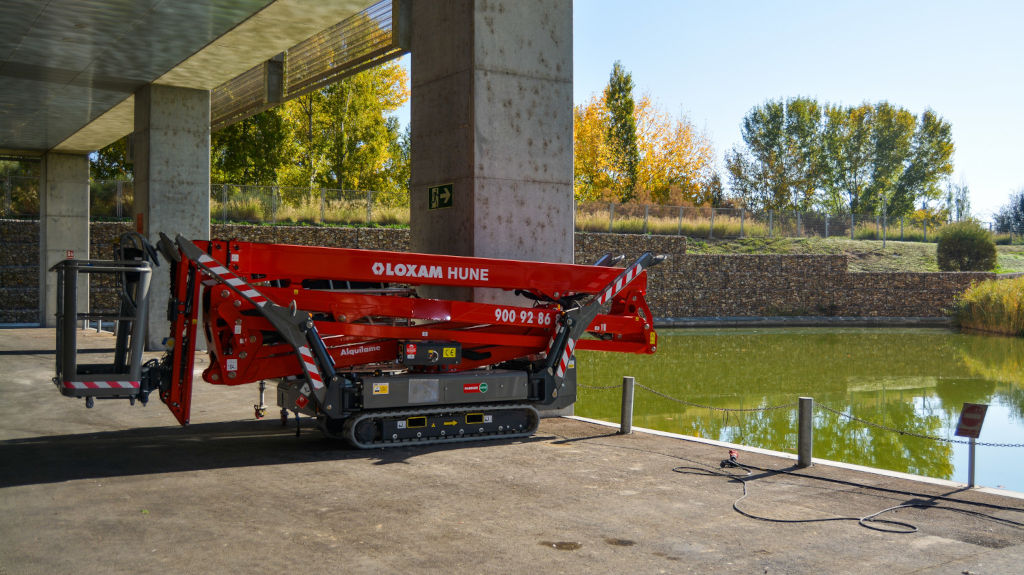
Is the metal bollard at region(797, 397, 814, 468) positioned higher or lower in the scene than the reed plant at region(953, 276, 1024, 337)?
→ lower

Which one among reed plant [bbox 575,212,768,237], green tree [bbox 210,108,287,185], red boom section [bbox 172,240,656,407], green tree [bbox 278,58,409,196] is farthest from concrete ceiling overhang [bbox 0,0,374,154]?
reed plant [bbox 575,212,768,237]

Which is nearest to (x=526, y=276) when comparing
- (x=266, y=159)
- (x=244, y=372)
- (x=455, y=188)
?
(x=455, y=188)

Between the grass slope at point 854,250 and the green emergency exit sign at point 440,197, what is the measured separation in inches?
1203

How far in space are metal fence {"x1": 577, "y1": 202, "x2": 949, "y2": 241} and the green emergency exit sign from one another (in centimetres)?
2842

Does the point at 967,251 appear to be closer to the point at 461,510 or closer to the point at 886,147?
the point at 886,147

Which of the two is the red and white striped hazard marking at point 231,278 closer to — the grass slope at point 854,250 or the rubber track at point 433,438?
the rubber track at point 433,438

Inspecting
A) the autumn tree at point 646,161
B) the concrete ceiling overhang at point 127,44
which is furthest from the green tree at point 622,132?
the concrete ceiling overhang at point 127,44

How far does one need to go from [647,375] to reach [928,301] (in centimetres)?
2546

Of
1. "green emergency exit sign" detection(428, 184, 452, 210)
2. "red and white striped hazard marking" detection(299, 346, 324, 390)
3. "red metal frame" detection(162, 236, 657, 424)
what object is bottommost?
"red and white striped hazard marking" detection(299, 346, 324, 390)

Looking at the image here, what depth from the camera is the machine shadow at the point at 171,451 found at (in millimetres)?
7520

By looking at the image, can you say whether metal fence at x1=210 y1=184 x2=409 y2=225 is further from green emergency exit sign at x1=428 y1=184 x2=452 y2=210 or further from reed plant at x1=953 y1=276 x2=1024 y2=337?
green emergency exit sign at x1=428 y1=184 x2=452 y2=210

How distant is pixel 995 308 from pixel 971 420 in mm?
26431

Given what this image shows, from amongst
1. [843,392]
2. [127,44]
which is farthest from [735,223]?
[127,44]

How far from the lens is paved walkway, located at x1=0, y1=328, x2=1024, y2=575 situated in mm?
5273
